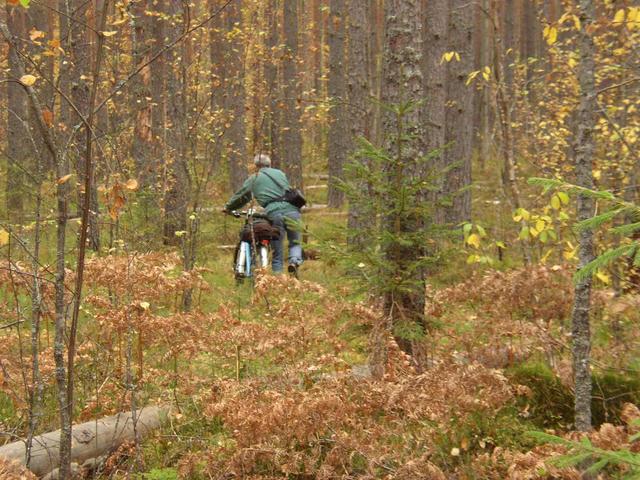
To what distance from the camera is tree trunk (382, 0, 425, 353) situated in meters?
5.93

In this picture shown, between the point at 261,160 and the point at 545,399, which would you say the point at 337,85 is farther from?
the point at 545,399

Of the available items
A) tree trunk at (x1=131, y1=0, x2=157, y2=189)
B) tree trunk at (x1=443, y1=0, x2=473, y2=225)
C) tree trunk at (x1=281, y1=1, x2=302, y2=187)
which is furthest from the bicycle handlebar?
tree trunk at (x1=281, y1=1, x2=302, y2=187)

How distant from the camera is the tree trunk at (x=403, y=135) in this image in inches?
233

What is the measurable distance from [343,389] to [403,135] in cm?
235

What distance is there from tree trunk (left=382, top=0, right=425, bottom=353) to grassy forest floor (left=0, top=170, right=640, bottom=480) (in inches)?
10.5

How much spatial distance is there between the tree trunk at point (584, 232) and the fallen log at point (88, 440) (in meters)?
3.00

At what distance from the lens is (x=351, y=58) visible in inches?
512

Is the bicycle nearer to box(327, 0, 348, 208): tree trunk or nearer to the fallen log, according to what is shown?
box(327, 0, 348, 208): tree trunk

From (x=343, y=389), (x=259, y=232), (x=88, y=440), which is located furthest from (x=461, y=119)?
(x=88, y=440)

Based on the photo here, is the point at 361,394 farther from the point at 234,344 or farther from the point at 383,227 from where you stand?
the point at 383,227

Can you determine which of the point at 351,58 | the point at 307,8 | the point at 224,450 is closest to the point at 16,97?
the point at 351,58

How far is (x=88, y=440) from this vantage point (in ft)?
15.8

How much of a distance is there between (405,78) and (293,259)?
17.0 feet

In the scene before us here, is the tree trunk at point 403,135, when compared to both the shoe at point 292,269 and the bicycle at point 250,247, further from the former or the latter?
the shoe at point 292,269
